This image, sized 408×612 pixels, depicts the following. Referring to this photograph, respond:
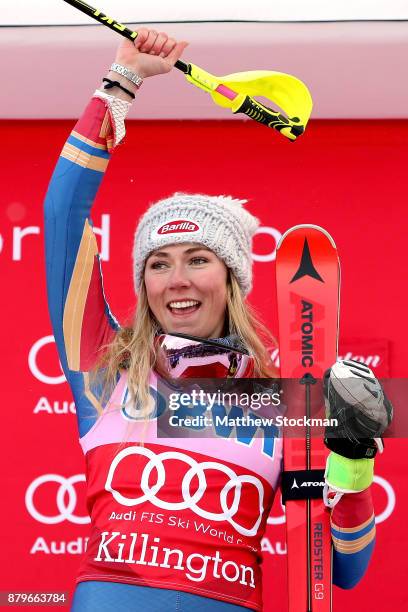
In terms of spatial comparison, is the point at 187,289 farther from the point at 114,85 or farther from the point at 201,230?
the point at 114,85

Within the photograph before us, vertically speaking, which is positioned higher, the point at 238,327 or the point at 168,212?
the point at 168,212

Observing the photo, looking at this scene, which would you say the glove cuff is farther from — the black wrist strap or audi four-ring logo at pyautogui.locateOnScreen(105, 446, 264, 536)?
the black wrist strap

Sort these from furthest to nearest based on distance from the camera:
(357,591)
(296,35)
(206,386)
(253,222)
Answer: (357,591)
(296,35)
(253,222)
(206,386)

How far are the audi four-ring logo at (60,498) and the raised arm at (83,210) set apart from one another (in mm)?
1125

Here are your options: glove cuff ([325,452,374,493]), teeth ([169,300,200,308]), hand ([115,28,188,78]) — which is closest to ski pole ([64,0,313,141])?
hand ([115,28,188,78])

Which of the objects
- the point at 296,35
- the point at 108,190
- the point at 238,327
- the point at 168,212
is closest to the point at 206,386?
the point at 238,327

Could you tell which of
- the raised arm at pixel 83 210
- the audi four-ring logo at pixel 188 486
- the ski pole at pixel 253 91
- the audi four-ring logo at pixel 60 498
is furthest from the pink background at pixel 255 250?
the audi four-ring logo at pixel 188 486

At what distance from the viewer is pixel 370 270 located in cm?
336

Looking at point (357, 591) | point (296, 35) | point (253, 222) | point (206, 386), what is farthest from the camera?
point (357, 591)

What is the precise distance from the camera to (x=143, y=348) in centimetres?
224

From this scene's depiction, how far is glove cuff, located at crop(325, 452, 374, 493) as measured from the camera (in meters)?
2.04

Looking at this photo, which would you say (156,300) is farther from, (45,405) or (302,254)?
(45,405)

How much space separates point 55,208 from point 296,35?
101cm

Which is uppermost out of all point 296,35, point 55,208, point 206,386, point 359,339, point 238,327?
point 296,35
